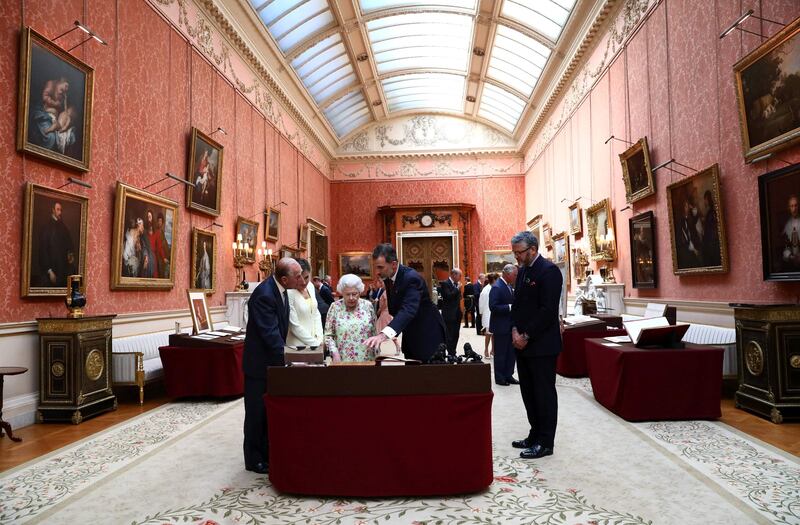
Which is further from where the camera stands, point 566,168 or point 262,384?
point 566,168

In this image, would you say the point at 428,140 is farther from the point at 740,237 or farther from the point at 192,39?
the point at 740,237

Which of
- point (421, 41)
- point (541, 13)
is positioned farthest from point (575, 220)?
point (421, 41)

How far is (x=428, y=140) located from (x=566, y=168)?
877 cm

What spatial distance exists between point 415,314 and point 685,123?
5.95 meters

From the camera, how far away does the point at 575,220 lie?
1400cm

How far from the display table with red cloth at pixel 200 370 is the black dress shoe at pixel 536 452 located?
4343mm

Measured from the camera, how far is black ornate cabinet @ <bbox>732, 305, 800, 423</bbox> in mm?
5320

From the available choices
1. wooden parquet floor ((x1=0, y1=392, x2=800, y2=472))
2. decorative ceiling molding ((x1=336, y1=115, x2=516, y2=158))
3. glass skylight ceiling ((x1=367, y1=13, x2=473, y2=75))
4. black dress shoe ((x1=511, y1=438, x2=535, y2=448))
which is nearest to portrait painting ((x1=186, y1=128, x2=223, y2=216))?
wooden parquet floor ((x1=0, y1=392, x2=800, y2=472))

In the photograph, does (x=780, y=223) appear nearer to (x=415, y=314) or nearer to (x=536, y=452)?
(x=536, y=452)

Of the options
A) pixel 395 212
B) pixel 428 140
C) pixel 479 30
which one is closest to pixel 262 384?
pixel 479 30

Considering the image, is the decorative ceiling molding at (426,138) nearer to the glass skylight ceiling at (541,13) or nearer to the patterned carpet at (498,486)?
the glass skylight ceiling at (541,13)

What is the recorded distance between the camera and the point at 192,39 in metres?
10.1

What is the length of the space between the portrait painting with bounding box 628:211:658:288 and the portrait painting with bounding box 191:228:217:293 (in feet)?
26.7

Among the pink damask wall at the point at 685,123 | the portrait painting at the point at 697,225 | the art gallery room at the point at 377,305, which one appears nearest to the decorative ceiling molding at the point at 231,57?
the art gallery room at the point at 377,305
